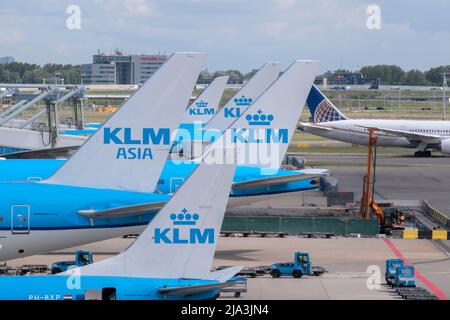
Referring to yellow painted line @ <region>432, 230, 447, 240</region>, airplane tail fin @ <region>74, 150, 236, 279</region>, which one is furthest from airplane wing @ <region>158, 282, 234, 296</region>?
yellow painted line @ <region>432, 230, 447, 240</region>

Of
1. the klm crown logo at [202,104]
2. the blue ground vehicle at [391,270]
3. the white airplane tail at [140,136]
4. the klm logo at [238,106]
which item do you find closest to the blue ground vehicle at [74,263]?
the white airplane tail at [140,136]

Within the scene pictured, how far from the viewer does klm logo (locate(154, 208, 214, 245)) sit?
68.0 ft

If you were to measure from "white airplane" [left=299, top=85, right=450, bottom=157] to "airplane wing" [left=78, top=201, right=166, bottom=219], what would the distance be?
7017 centimetres

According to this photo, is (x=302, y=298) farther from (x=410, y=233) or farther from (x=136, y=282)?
(x=410, y=233)

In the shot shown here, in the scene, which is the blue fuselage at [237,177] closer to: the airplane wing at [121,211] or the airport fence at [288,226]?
the airplane wing at [121,211]

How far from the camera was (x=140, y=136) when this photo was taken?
32.0m

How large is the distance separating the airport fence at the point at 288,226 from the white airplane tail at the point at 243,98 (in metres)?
4.89

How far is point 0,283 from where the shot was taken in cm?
1998

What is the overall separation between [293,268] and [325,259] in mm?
5257

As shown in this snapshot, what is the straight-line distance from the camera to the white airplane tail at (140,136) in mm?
31312

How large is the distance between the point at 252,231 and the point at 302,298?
55.8 ft

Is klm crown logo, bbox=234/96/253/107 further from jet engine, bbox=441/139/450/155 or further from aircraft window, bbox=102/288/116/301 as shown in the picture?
jet engine, bbox=441/139/450/155
